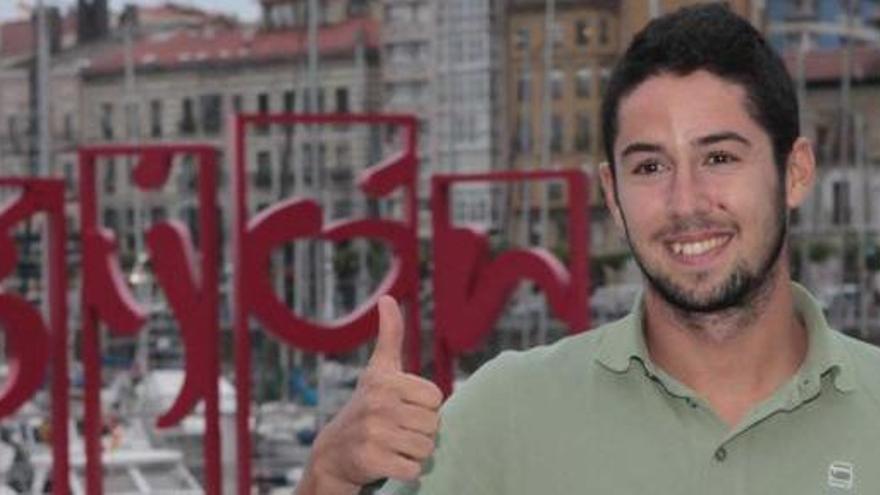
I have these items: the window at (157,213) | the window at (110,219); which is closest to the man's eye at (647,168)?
the window at (110,219)

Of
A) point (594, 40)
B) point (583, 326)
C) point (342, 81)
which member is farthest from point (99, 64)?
point (583, 326)

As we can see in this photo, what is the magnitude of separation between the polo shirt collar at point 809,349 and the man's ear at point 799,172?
A: 86mm

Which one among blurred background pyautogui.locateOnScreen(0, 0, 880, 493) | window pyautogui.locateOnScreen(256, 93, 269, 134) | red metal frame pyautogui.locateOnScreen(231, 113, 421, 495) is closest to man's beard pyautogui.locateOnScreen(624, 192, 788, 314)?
red metal frame pyautogui.locateOnScreen(231, 113, 421, 495)

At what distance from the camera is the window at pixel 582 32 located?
21.0 metres

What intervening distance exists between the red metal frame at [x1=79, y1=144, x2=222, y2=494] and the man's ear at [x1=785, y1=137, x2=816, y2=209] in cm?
641

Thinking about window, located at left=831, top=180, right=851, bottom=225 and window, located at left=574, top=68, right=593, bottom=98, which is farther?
window, located at left=831, top=180, right=851, bottom=225

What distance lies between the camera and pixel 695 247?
1.60 meters

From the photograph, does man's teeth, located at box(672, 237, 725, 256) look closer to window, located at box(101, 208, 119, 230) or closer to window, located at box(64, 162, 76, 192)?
window, located at box(101, 208, 119, 230)

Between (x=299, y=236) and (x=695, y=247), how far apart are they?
697 centimetres

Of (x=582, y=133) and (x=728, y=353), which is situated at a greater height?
(x=728, y=353)

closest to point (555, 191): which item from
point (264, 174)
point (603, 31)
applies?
point (603, 31)

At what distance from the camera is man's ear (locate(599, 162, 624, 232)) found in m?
1.67

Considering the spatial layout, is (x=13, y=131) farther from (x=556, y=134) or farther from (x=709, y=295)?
(x=709, y=295)

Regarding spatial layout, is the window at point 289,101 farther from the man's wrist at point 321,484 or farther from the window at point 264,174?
the man's wrist at point 321,484
